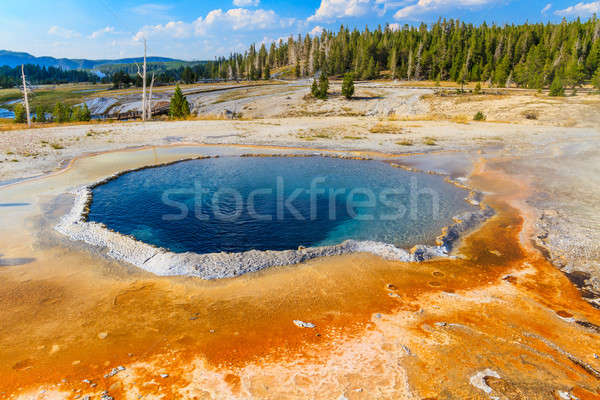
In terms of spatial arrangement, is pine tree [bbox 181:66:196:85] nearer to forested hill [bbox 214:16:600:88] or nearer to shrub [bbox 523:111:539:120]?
forested hill [bbox 214:16:600:88]

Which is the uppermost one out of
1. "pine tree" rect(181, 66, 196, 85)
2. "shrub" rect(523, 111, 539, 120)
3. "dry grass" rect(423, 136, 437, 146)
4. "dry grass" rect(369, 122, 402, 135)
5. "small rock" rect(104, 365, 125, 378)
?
"pine tree" rect(181, 66, 196, 85)

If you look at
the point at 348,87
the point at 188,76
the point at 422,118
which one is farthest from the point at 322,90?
the point at 188,76

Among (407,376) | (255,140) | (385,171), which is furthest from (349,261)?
(255,140)

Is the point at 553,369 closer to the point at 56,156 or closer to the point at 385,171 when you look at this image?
the point at 385,171

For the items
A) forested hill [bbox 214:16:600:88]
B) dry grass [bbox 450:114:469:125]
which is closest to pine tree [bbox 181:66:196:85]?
forested hill [bbox 214:16:600:88]

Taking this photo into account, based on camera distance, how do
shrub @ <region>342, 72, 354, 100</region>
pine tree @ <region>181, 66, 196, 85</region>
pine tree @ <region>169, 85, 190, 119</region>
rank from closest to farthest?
pine tree @ <region>169, 85, 190, 119</region> < shrub @ <region>342, 72, 354, 100</region> < pine tree @ <region>181, 66, 196, 85</region>

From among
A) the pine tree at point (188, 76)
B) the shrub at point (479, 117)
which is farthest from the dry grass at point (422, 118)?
the pine tree at point (188, 76)

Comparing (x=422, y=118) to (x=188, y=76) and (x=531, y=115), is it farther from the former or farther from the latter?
(x=188, y=76)
